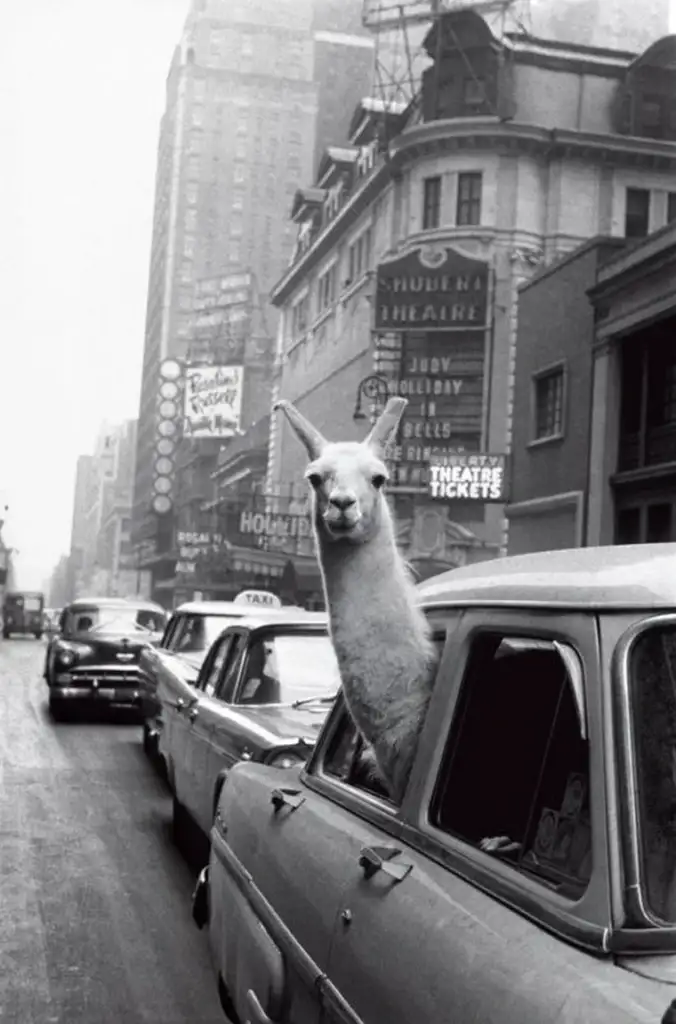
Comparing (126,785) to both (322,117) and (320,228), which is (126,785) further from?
(322,117)

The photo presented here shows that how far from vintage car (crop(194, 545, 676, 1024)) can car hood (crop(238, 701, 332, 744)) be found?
2670 mm

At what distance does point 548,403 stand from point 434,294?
18.2 metres

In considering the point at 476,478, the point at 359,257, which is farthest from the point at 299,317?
the point at 476,478

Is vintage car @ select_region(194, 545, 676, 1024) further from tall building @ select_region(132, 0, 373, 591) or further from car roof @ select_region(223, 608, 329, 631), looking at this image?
tall building @ select_region(132, 0, 373, 591)

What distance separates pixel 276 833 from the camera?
4055 millimetres

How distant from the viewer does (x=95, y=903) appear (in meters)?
7.58

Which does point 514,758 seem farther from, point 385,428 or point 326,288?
point 326,288

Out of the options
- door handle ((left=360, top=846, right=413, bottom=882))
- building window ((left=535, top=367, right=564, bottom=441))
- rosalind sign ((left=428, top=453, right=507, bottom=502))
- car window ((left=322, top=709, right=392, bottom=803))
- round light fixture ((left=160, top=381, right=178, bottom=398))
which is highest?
round light fixture ((left=160, top=381, right=178, bottom=398))

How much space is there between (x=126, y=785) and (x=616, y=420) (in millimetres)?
16269

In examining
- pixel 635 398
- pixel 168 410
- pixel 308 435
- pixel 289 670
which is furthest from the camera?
pixel 168 410

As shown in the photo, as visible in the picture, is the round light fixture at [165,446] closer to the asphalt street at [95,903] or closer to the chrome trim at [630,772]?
the asphalt street at [95,903]

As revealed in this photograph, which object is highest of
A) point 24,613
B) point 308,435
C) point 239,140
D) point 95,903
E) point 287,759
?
point 239,140

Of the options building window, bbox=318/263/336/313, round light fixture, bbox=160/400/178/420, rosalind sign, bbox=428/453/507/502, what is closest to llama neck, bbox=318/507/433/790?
rosalind sign, bbox=428/453/507/502

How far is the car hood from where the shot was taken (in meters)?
6.89
